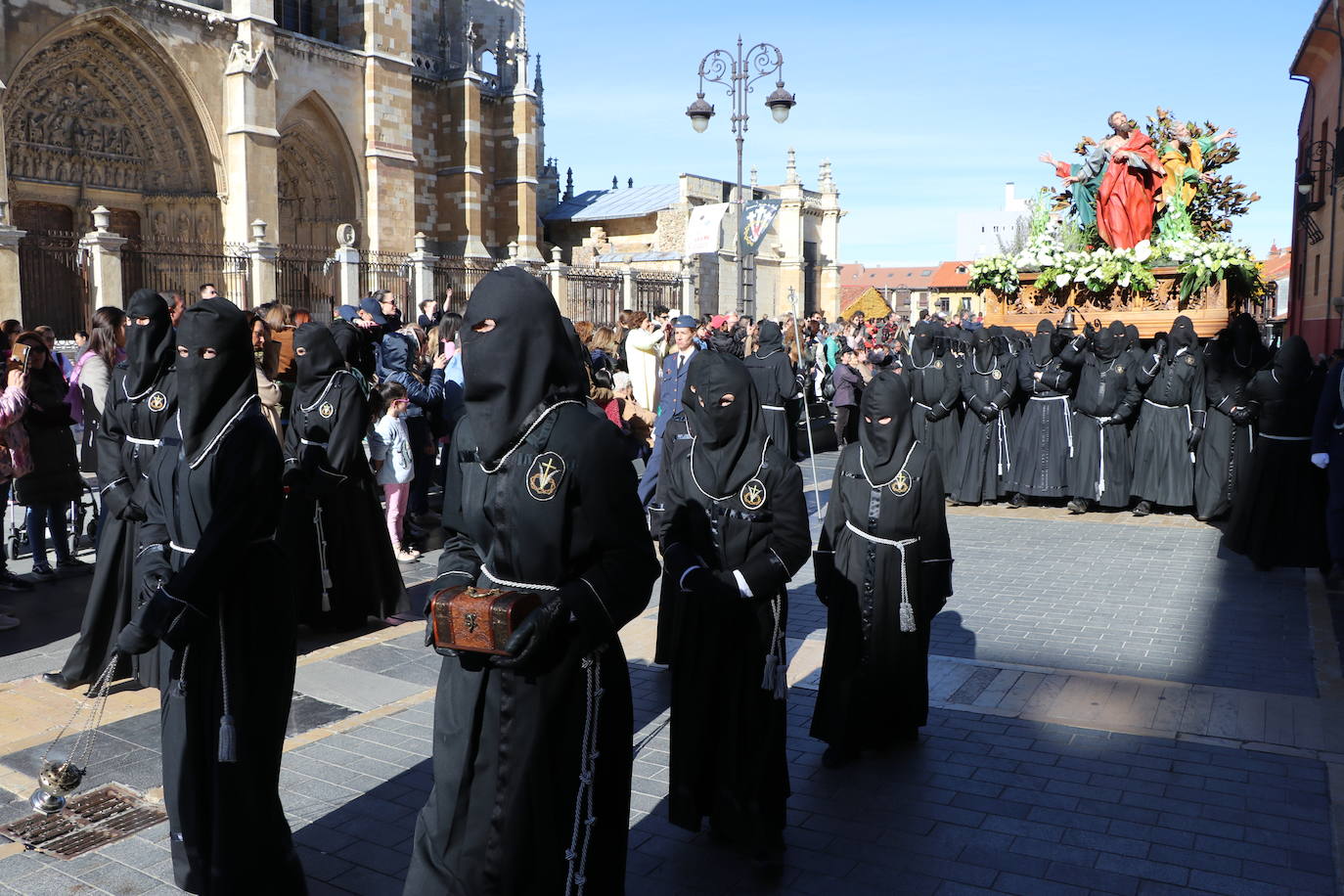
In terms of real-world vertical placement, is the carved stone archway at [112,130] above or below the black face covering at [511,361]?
above

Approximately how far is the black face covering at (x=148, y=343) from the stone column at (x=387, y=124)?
24.2 m

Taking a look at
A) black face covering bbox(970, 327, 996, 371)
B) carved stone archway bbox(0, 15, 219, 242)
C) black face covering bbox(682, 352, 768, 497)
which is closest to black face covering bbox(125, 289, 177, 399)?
black face covering bbox(682, 352, 768, 497)

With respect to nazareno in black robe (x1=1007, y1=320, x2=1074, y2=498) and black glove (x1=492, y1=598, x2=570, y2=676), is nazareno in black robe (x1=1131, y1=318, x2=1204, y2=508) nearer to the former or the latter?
nazareno in black robe (x1=1007, y1=320, x2=1074, y2=498)

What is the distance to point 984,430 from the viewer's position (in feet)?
44.7

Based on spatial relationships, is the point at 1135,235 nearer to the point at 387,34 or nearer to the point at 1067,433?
the point at 1067,433

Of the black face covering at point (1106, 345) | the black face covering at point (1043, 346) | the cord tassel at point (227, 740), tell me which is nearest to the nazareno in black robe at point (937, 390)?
the black face covering at point (1043, 346)

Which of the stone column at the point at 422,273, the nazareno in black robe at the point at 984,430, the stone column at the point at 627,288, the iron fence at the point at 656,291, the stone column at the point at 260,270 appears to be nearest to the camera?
the nazareno in black robe at the point at 984,430

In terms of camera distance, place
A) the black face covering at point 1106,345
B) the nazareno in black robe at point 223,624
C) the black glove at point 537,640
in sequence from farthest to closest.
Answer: the black face covering at point 1106,345 → the nazareno in black robe at point 223,624 → the black glove at point 537,640

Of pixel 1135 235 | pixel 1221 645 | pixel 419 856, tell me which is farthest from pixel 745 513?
pixel 1135 235

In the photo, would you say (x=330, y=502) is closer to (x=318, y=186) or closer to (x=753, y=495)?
(x=753, y=495)

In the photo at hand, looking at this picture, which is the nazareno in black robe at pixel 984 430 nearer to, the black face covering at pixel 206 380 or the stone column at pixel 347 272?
the black face covering at pixel 206 380

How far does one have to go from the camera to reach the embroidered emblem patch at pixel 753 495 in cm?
468

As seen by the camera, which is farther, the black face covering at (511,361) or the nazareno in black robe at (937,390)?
the nazareno in black robe at (937,390)

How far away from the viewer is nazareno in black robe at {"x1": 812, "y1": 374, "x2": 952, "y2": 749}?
5574 mm
